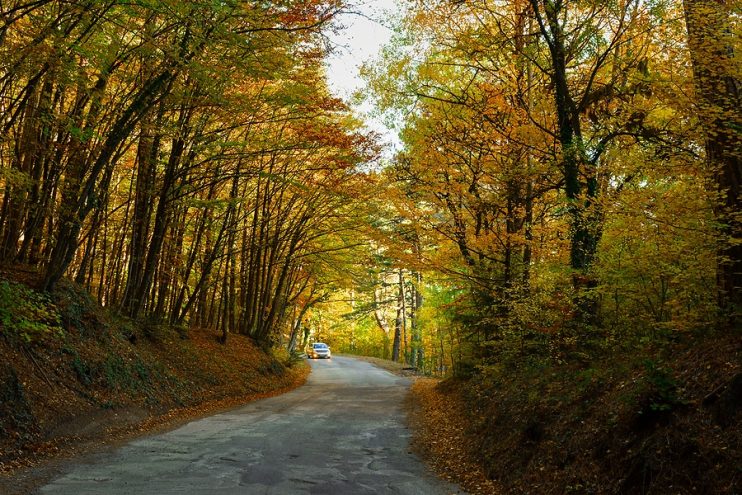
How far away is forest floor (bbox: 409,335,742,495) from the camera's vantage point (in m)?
4.07

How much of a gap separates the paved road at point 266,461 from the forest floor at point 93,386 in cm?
65

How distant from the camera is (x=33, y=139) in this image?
9930 mm

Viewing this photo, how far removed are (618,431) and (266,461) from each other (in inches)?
176

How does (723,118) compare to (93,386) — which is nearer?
(723,118)

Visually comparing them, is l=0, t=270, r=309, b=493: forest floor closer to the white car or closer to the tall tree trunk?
the tall tree trunk

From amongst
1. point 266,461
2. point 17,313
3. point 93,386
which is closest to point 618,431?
point 266,461

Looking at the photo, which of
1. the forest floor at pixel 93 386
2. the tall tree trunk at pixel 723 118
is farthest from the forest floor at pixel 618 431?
the forest floor at pixel 93 386

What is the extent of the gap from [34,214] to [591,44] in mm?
11577

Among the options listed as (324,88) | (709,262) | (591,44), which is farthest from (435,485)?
(324,88)

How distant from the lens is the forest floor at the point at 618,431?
407cm

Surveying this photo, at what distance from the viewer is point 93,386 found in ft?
29.8

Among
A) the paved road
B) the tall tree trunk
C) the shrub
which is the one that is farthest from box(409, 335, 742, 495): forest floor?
the shrub

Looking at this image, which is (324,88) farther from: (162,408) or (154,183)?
(162,408)

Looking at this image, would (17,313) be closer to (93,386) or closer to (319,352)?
(93,386)
